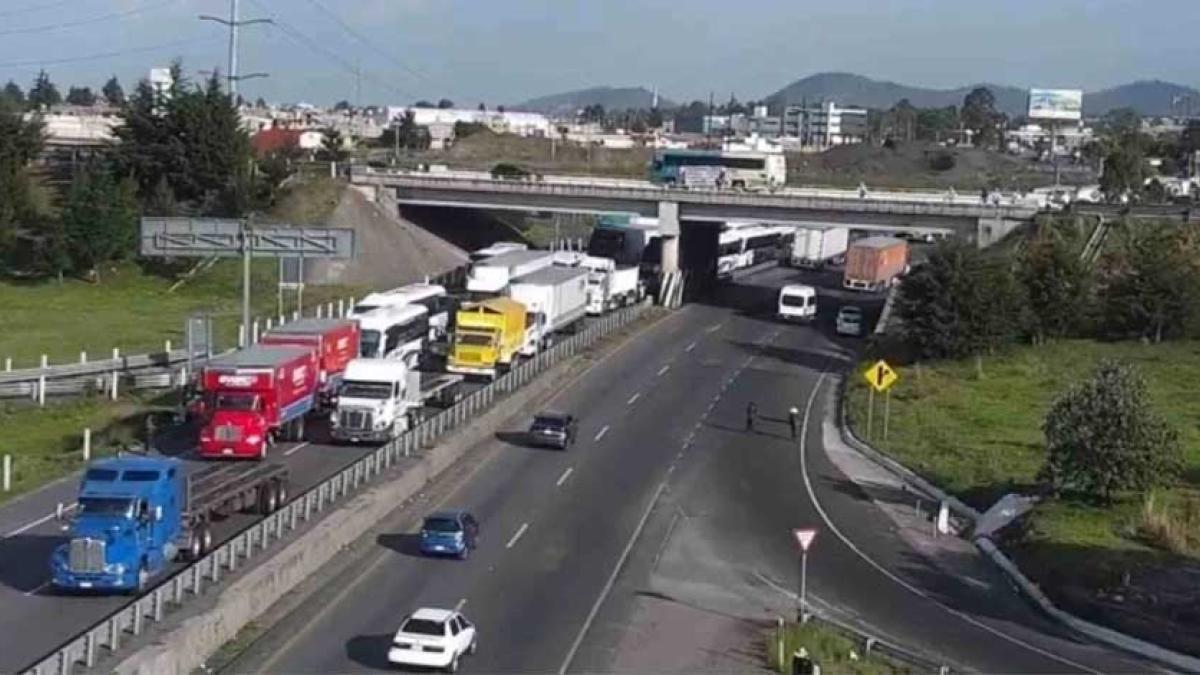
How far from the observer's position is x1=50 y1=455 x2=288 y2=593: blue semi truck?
3027cm

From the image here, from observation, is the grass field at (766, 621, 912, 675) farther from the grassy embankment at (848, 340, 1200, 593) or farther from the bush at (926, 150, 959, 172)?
the bush at (926, 150, 959, 172)

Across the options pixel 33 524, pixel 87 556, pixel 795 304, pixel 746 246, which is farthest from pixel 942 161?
pixel 87 556

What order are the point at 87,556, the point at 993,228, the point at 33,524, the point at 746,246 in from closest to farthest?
1. the point at 87,556
2. the point at 33,524
3. the point at 993,228
4. the point at 746,246

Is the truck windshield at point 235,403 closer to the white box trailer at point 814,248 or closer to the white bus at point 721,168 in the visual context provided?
the white bus at point 721,168

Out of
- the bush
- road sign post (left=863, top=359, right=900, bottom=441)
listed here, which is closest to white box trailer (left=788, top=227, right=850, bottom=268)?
road sign post (left=863, top=359, right=900, bottom=441)

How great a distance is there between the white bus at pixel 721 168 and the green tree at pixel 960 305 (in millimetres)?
38608

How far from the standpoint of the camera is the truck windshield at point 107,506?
1203 inches

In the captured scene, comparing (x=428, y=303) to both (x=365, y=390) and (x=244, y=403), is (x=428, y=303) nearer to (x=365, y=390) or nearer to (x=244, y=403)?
(x=365, y=390)

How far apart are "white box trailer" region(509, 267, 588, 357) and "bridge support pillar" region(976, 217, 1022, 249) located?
82.9 ft

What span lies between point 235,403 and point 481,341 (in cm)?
1739

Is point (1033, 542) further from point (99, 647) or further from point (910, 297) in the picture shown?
point (910, 297)

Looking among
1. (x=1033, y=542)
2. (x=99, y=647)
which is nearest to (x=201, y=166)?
(x=1033, y=542)

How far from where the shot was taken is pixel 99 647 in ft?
85.7

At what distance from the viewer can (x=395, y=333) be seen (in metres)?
61.1
